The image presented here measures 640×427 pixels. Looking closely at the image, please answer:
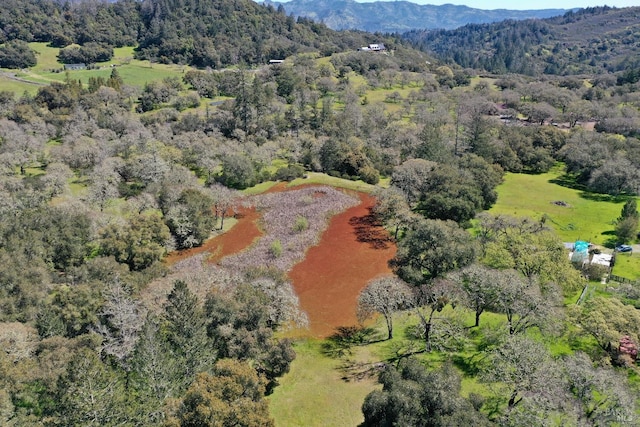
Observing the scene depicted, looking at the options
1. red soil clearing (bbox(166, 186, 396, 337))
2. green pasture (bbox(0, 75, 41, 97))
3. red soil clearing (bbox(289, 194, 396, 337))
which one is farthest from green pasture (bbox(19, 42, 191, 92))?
red soil clearing (bbox(289, 194, 396, 337))

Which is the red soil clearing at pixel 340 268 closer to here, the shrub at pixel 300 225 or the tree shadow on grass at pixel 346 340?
the tree shadow on grass at pixel 346 340

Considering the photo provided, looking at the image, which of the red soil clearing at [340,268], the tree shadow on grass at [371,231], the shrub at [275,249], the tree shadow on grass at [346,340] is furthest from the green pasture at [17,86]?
the tree shadow on grass at [346,340]

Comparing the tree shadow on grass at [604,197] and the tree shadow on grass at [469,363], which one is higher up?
the tree shadow on grass at [604,197]

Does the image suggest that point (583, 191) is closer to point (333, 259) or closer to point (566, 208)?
point (566, 208)

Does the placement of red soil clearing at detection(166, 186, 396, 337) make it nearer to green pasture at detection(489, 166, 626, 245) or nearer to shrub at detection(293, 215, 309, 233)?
shrub at detection(293, 215, 309, 233)


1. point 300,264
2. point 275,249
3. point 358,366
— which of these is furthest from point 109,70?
point 358,366

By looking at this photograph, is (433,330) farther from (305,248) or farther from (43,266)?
(43,266)
